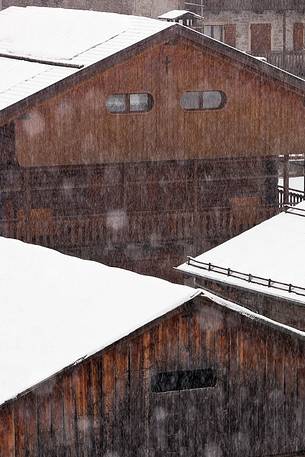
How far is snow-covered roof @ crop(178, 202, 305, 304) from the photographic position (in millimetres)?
26750

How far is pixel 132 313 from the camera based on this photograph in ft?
56.1

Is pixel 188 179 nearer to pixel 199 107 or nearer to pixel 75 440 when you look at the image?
pixel 199 107

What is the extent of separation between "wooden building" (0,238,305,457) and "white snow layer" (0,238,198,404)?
2cm

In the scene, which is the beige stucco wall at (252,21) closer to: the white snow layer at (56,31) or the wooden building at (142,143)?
the white snow layer at (56,31)

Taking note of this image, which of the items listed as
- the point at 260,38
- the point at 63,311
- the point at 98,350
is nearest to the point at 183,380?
the point at 98,350

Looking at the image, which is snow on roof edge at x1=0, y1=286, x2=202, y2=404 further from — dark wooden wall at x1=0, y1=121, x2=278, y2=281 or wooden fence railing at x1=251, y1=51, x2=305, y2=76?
Answer: wooden fence railing at x1=251, y1=51, x2=305, y2=76

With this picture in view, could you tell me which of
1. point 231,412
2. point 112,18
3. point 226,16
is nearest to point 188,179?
point 112,18

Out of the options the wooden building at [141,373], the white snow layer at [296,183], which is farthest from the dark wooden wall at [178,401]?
the white snow layer at [296,183]

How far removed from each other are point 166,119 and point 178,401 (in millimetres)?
14855

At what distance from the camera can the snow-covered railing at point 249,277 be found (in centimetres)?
2612

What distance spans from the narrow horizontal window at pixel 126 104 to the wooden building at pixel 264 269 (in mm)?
4327

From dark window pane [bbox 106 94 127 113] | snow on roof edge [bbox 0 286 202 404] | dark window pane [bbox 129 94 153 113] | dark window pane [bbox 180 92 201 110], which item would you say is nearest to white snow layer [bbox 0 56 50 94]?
dark window pane [bbox 106 94 127 113]

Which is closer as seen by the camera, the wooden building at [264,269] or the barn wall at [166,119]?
the wooden building at [264,269]

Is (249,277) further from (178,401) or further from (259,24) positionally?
(259,24)
